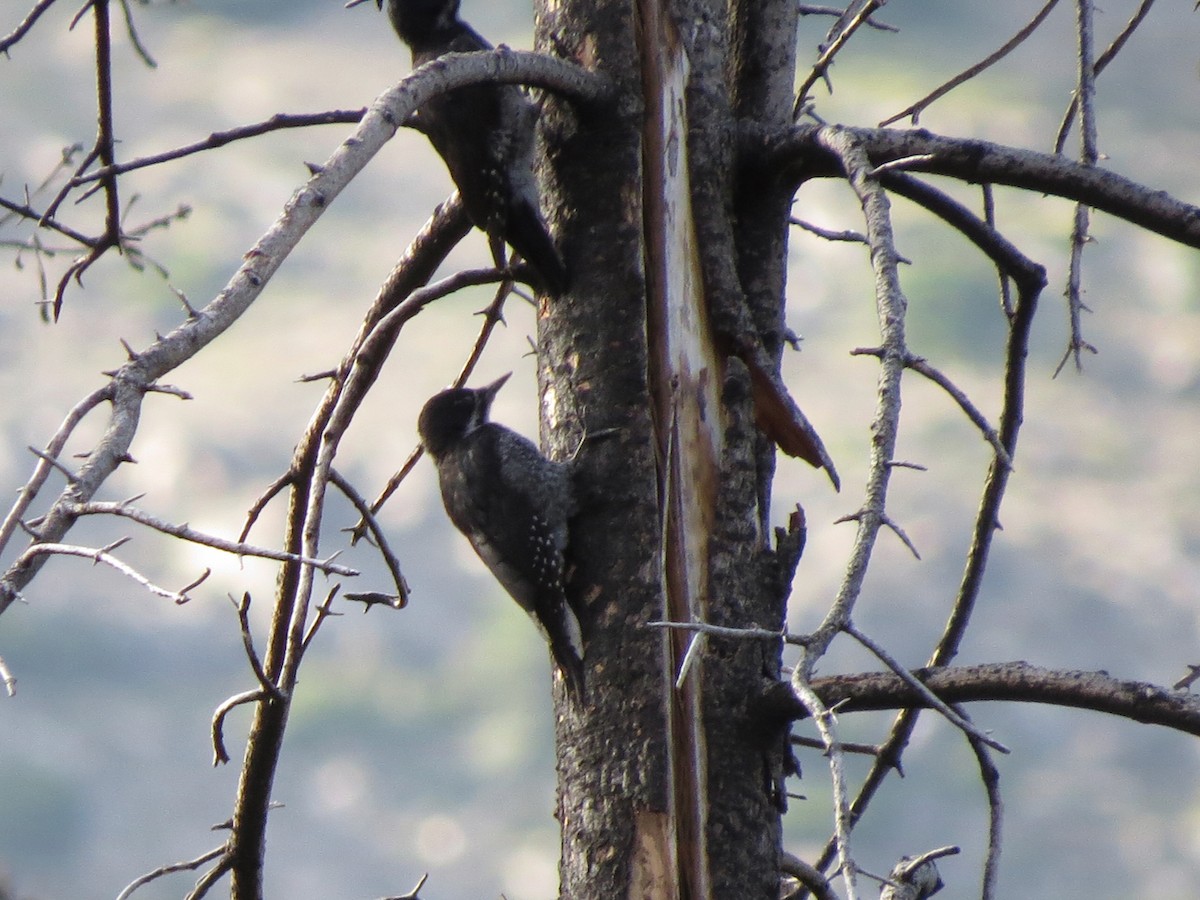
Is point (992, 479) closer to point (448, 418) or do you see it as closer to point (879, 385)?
point (879, 385)

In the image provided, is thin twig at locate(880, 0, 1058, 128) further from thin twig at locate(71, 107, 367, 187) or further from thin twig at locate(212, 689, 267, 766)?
thin twig at locate(212, 689, 267, 766)

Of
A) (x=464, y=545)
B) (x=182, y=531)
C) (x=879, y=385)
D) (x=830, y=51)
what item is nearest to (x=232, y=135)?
(x=182, y=531)

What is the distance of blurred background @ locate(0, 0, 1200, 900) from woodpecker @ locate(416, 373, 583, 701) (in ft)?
48.5

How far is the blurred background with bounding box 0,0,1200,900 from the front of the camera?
21.0 metres

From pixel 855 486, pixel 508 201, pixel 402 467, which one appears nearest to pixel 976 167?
pixel 508 201

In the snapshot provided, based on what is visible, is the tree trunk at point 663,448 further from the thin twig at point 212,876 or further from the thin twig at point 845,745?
the thin twig at point 212,876

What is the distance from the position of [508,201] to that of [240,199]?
2616cm

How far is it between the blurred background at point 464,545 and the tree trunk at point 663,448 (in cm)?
1580

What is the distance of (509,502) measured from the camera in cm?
315

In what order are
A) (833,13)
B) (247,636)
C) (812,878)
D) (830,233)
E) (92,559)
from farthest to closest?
(833,13) < (830,233) < (812,878) < (247,636) < (92,559)

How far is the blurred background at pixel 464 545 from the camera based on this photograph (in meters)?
21.0

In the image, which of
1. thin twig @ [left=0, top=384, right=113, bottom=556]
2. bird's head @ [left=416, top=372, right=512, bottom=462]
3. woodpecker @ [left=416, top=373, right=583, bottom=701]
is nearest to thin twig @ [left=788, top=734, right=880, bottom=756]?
woodpecker @ [left=416, top=373, right=583, bottom=701]

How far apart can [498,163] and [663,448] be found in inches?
34.4

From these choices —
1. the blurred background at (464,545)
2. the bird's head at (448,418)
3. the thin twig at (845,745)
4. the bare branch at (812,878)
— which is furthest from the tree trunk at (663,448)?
the blurred background at (464,545)
